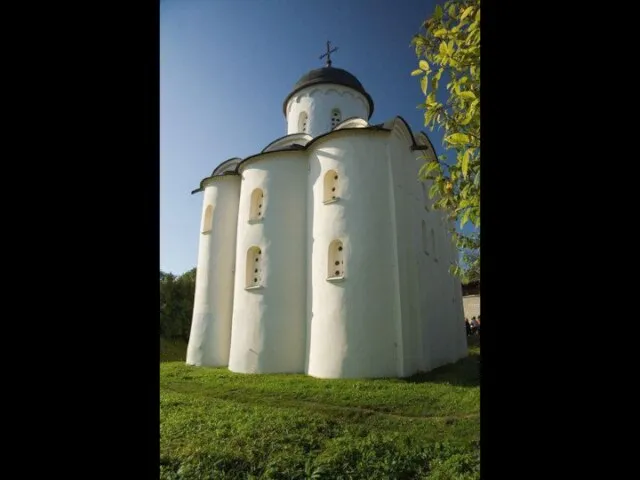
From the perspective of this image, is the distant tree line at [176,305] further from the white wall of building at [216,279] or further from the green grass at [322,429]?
the green grass at [322,429]

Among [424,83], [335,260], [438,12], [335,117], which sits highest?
[335,117]

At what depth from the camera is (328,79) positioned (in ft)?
59.0

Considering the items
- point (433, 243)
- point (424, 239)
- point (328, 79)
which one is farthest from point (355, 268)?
point (328, 79)

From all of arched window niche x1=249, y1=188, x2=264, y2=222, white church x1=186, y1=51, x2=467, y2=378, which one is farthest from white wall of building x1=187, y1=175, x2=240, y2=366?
arched window niche x1=249, y1=188, x2=264, y2=222

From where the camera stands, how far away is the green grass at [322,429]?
4941mm

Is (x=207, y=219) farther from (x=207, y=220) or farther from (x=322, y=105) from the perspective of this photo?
(x=322, y=105)

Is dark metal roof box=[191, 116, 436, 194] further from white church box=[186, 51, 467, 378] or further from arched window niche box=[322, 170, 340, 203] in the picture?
arched window niche box=[322, 170, 340, 203]

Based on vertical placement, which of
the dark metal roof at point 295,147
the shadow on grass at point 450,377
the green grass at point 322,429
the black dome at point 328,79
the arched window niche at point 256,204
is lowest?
the green grass at point 322,429

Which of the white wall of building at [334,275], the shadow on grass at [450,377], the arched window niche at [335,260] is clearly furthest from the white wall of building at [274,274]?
the shadow on grass at [450,377]

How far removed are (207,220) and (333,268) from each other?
7594 millimetres

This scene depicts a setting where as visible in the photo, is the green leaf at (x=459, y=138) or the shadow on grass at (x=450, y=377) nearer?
the green leaf at (x=459, y=138)
